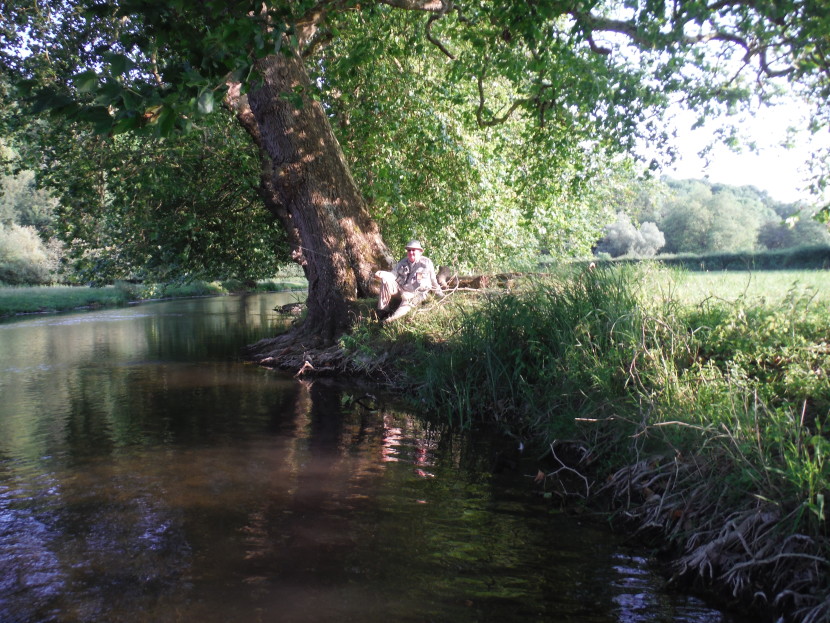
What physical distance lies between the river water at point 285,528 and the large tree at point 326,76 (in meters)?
3.01

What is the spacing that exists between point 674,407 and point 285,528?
3.38 m

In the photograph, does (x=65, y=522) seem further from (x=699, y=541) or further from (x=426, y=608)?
(x=699, y=541)

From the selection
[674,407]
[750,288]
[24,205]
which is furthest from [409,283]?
[24,205]

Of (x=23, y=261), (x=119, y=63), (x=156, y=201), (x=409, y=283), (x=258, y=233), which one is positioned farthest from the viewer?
(x=23, y=261)

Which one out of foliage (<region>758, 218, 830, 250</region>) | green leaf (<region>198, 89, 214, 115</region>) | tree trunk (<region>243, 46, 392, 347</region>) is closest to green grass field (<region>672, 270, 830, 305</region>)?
green leaf (<region>198, 89, 214, 115</region>)

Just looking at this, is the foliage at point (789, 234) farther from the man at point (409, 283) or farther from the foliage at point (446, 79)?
the man at point (409, 283)

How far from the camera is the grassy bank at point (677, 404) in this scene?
4.08 metres

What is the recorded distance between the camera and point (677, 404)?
222 inches

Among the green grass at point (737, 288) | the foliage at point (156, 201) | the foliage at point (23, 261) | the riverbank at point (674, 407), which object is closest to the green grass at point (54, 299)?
the foliage at point (23, 261)

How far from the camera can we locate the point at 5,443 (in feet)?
26.1

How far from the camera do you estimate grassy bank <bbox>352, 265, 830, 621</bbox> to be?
408 centimetres

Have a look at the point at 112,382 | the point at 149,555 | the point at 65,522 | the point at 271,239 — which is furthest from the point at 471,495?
the point at 271,239

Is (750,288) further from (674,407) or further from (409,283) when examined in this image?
(409,283)

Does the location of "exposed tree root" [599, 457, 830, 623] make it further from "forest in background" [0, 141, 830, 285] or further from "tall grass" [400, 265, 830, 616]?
"forest in background" [0, 141, 830, 285]
